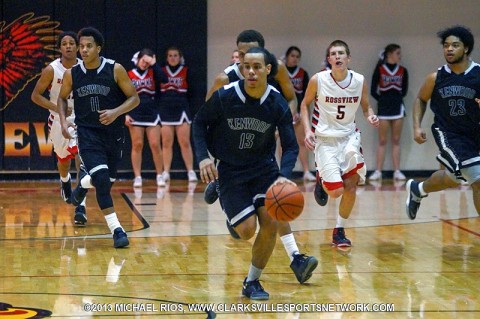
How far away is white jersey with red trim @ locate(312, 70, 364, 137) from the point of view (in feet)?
29.6

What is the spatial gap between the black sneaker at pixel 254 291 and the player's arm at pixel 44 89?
14.2ft

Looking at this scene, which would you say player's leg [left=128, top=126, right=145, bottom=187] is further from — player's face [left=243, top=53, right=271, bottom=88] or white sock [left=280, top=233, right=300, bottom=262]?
player's face [left=243, top=53, right=271, bottom=88]

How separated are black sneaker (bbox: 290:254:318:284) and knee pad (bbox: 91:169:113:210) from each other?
100 inches

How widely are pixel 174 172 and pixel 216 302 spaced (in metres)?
9.59

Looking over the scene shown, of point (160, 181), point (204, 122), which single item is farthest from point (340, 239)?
point (160, 181)

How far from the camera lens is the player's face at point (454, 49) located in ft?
27.5

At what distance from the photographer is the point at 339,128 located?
356 inches

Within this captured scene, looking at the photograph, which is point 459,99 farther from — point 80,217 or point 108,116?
point 80,217

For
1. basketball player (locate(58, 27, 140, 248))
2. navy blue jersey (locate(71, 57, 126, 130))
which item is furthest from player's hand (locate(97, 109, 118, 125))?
navy blue jersey (locate(71, 57, 126, 130))

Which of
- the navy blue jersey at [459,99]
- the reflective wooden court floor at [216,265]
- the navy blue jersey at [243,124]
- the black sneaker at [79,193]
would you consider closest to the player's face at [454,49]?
the navy blue jersey at [459,99]

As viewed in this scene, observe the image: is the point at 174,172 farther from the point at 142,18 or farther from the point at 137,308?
the point at 137,308

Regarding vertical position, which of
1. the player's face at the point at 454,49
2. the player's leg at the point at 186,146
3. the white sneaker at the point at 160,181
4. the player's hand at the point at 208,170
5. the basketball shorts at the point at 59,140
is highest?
the player's face at the point at 454,49

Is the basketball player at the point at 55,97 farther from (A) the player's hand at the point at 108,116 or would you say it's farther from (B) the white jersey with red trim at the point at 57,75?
(A) the player's hand at the point at 108,116

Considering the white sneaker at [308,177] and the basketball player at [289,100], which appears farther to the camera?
the white sneaker at [308,177]
